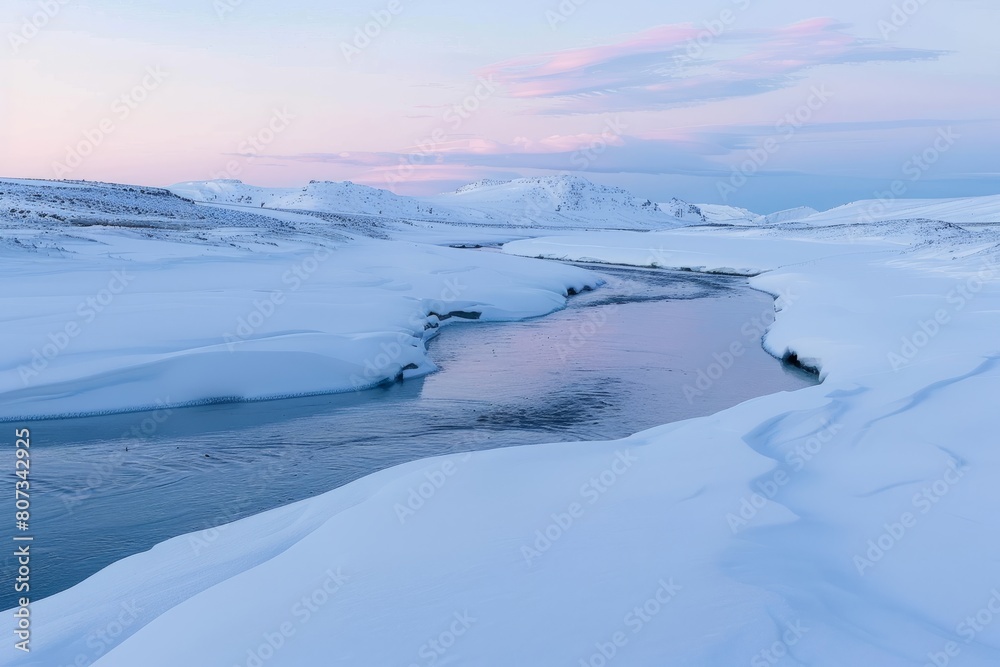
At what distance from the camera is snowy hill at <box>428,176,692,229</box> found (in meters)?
105

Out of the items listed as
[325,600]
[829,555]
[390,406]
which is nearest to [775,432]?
[829,555]

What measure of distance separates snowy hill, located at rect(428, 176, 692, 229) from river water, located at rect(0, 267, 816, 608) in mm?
81931

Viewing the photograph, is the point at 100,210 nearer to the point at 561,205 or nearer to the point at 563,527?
the point at 563,527

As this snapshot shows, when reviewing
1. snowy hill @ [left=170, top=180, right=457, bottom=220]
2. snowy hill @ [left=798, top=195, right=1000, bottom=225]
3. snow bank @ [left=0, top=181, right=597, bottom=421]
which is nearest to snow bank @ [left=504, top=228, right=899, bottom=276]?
snow bank @ [left=0, top=181, right=597, bottom=421]

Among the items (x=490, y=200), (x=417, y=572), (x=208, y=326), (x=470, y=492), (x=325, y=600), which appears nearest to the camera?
(x=325, y=600)

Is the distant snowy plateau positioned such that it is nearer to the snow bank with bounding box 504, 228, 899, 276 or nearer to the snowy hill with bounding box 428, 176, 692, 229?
the snow bank with bounding box 504, 228, 899, 276

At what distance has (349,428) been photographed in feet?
31.8

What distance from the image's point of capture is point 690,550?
431cm

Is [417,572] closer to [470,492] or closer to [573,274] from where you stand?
[470,492]

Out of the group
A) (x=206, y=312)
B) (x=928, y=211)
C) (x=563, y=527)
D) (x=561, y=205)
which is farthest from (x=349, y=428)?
(x=561, y=205)

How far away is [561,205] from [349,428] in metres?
109

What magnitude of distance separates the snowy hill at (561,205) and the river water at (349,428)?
269 feet

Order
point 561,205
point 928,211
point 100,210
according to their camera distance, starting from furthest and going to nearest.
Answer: point 561,205 < point 928,211 < point 100,210

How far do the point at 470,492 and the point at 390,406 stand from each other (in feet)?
17.3
